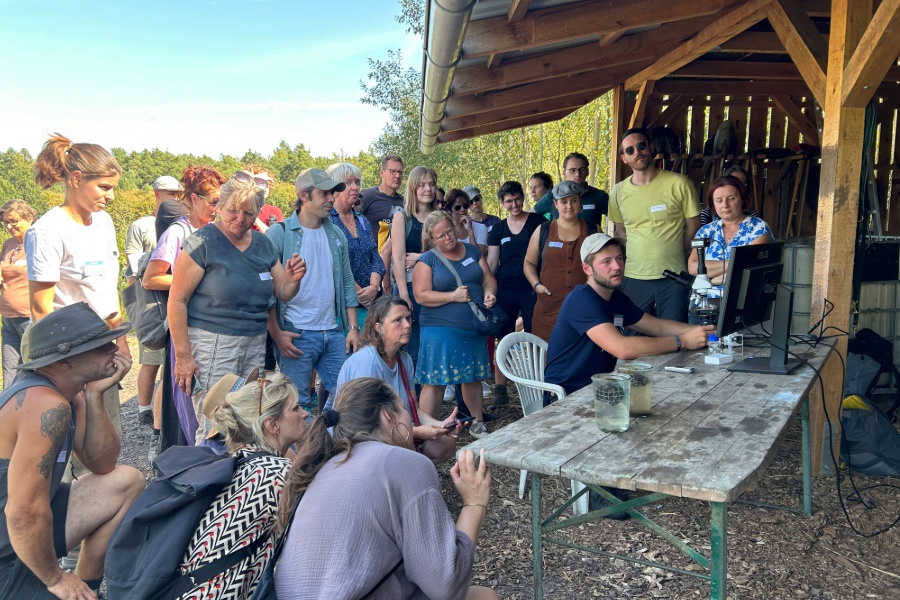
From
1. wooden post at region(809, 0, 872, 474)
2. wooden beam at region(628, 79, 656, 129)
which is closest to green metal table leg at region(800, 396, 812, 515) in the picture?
wooden post at region(809, 0, 872, 474)

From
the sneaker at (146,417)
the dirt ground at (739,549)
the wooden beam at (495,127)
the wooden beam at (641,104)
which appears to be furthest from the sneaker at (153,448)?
the wooden beam at (495,127)

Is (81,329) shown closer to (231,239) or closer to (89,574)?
(89,574)

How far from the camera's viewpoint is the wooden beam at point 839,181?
11.1ft

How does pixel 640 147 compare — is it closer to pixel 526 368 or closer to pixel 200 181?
pixel 526 368

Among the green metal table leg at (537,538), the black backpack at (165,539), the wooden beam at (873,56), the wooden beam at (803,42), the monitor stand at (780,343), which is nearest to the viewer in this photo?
the black backpack at (165,539)

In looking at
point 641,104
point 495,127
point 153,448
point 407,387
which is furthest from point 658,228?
point 495,127

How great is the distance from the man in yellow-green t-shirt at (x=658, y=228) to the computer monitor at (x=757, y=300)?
1.36 m

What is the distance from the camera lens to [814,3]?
506 centimetres

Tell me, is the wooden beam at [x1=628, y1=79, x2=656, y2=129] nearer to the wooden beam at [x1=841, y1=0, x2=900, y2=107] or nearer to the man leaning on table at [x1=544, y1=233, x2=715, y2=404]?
the wooden beam at [x1=841, y1=0, x2=900, y2=107]

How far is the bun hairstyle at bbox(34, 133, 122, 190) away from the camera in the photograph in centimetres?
315

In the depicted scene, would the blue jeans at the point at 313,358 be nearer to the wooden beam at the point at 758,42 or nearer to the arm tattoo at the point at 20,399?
the arm tattoo at the point at 20,399

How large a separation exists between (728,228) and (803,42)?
1.06 metres

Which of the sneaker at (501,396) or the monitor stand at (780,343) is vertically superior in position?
the monitor stand at (780,343)

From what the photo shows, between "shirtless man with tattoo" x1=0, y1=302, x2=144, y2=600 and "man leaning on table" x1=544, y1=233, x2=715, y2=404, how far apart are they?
188 cm
